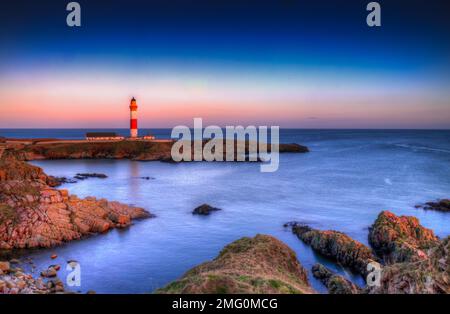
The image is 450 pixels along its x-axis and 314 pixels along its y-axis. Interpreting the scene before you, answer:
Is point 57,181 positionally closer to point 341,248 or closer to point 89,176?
point 89,176

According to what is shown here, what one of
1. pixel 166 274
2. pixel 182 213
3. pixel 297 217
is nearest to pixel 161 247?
pixel 166 274

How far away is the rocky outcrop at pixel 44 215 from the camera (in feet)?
64.0

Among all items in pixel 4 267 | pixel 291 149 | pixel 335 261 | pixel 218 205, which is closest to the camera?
pixel 4 267

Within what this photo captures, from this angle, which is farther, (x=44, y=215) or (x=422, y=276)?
(x=44, y=215)

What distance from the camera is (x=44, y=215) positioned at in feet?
68.5

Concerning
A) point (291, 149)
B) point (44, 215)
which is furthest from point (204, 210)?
point (291, 149)

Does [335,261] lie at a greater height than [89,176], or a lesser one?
lesser

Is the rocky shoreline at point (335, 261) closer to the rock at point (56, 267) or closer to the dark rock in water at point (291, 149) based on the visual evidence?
the rock at point (56, 267)

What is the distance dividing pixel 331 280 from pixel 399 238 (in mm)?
5992

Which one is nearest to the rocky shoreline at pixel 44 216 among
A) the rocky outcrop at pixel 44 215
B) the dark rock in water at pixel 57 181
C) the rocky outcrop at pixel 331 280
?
the rocky outcrop at pixel 44 215

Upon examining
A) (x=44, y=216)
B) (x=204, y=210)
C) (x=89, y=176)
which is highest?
(x=44, y=216)

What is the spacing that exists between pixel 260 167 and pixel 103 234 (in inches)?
1477
